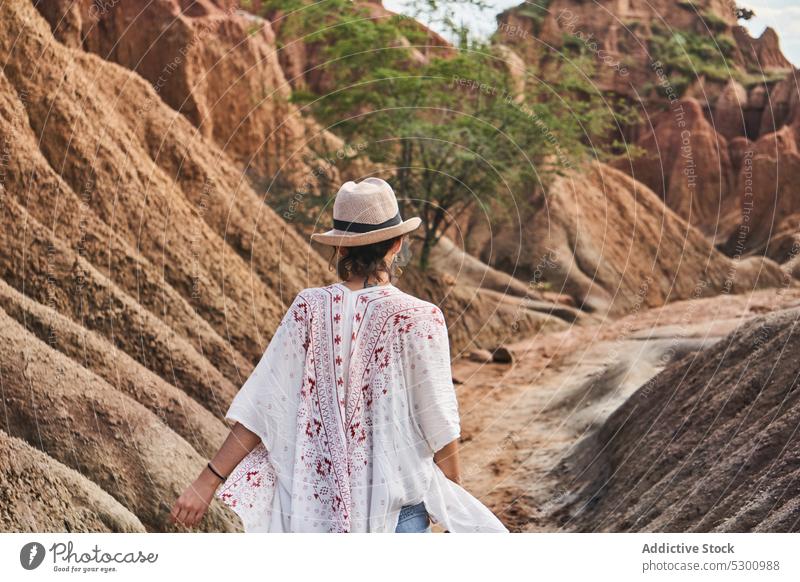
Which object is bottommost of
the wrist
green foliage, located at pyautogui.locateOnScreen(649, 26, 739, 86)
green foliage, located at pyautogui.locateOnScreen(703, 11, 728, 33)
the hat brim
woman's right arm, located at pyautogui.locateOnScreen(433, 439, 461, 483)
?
the wrist

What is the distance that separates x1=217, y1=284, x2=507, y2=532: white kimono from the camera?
4.05 m

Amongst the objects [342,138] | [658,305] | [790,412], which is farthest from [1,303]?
[658,305]

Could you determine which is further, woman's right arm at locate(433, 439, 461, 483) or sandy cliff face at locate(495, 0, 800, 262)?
sandy cliff face at locate(495, 0, 800, 262)

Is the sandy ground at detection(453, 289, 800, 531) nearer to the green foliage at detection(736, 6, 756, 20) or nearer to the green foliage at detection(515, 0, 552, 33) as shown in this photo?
the green foliage at detection(515, 0, 552, 33)

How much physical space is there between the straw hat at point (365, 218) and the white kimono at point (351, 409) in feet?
0.61

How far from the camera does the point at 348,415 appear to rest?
408 cm

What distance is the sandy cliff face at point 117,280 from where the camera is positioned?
24.6ft

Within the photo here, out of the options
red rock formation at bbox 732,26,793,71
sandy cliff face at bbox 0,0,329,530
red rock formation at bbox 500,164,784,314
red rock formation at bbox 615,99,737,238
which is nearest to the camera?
sandy cliff face at bbox 0,0,329,530

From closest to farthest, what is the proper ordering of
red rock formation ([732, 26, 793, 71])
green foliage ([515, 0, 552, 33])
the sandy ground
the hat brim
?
the hat brim
the sandy ground
green foliage ([515, 0, 552, 33])
red rock formation ([732, 26, 793, 71])

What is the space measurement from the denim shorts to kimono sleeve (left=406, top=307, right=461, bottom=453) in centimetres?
25

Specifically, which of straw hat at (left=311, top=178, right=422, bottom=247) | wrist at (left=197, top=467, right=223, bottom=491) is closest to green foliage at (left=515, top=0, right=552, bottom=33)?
straw hat at (left=311, top=178, right=422, bottom=247)

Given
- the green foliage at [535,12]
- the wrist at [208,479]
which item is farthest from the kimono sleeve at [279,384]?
the green foliage at [535,12]

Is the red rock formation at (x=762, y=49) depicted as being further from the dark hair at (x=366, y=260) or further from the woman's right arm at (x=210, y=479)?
the woman's right arm at (x=210, y=479)
